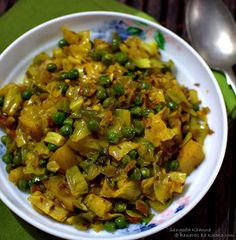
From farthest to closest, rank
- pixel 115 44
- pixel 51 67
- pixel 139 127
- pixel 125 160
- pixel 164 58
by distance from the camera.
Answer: pixel 164 58
pixel 115 44
pixel 51 67
pixel 139 127
pixel 125 160

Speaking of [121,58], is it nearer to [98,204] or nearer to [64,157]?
[64,157]

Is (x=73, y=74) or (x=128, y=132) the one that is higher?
(x=73, y=74)

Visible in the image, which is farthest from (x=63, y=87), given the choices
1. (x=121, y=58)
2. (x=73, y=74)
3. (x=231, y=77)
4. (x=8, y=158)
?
(x=231, y=77)

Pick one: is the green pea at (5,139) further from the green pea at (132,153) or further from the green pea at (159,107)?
the green pea at (159,107)

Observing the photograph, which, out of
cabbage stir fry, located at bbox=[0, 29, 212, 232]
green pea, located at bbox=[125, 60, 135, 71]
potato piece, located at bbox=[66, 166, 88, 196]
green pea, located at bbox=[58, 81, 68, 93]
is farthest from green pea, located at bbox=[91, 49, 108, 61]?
potato piece, located at bbox=[66, 166, 88, 196]

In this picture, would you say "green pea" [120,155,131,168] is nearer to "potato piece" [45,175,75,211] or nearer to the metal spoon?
"potato piece" [45,175,75,211]

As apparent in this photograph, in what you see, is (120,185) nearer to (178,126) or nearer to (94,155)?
(94,155)

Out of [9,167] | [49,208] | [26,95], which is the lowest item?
[49,208]
